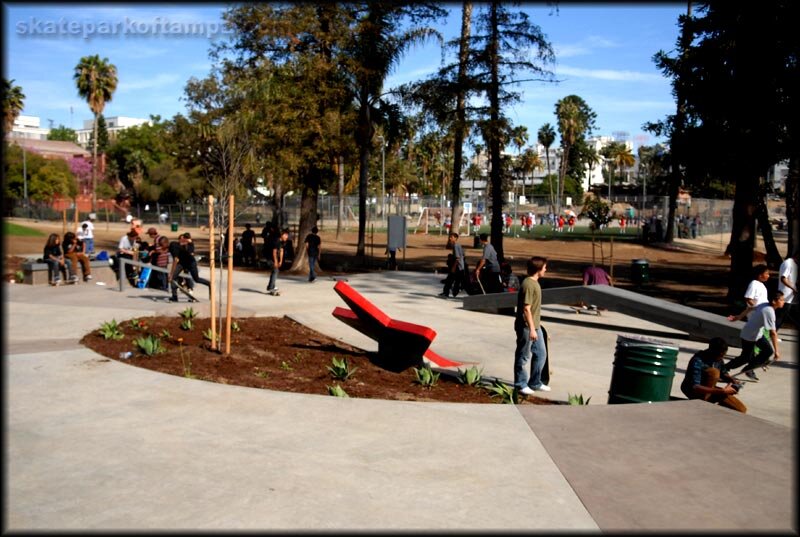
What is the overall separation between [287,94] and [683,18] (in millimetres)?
11785

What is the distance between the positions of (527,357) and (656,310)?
4.69 metres

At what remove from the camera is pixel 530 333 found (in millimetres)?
9109

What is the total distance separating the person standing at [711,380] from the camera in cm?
829

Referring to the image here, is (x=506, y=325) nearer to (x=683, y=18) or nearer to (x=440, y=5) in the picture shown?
(x=683, y=18)

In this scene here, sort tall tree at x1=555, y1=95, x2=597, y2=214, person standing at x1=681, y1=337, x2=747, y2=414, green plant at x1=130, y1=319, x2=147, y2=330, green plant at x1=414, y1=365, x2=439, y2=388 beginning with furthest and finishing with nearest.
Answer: tall tree at x1=555, y1=95, x2=597, y2=214
green plant at x1=130, y1=319, x2=147, y2=330
green plant at x1=414, y1=365, x2=439, y2=388
person standing at x1=681, y1=337, x2=747, y2=414

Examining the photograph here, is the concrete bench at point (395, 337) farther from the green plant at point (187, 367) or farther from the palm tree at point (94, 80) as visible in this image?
the palm tree at point (94, 80)

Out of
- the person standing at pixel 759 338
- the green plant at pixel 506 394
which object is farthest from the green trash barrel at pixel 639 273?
the green plant at pixel 506 394

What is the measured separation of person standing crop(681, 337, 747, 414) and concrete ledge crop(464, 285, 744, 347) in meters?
3.96

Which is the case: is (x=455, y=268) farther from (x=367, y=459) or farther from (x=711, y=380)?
(x=367, y=459)

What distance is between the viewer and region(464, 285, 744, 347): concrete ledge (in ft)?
40.8

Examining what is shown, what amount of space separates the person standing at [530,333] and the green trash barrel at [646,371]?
1.15 metres

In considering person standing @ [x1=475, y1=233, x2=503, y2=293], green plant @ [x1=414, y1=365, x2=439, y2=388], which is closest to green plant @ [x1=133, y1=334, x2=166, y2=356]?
green plant @ [x1=414, y1=365, x2=439, y2=388]

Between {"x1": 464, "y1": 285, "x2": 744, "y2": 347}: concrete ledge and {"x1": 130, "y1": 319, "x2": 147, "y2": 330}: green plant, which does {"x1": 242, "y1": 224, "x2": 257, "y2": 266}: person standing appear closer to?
{"x1": 130, "y1": 319, "x2": 147, "y2": 330}: green plant

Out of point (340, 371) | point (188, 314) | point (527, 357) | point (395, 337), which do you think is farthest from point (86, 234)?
point (527, 357)
